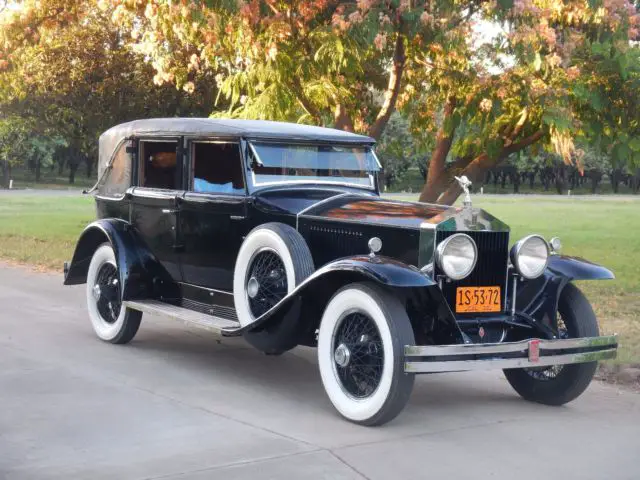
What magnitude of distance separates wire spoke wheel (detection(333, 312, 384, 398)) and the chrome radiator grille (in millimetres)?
649

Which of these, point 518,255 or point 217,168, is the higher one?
point 217,168

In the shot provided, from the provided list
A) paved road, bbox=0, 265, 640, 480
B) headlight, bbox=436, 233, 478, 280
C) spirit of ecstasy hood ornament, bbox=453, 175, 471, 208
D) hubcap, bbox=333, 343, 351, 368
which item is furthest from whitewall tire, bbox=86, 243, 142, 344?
headlight, bbox=436, 233, 478, 280

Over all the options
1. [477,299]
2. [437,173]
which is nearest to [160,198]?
[477,299]

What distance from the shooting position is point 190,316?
7750 mm

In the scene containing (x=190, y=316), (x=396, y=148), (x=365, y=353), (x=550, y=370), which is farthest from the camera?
(x=396, y=148)

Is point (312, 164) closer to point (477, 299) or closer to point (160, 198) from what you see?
point (160, 198)

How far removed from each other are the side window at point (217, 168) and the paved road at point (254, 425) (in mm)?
1441

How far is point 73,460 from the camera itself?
527 cm

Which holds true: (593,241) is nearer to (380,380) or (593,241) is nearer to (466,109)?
(466,109)

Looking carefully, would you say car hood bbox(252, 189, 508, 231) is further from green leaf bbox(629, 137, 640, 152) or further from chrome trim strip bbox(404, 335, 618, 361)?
green leaf bbox(629, 137, 640, 152)

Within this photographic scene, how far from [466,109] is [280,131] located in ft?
20.2

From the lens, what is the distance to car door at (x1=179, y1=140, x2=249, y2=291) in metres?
7.73

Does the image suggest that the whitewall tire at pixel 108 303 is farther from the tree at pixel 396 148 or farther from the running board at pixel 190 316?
the tree at pixel 396 148

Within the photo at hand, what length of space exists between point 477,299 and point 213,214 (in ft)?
7.64
